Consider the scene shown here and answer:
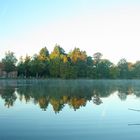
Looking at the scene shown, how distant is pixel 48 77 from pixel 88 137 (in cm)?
7029

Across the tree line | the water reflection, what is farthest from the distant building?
the water reflection

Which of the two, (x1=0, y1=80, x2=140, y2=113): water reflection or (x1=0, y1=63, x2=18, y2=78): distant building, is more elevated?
(x1=0, y1=63, x2=18, y2=78): distant building

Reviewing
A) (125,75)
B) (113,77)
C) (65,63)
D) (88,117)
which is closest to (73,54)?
(65,63)

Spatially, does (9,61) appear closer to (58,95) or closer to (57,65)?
(57,65)

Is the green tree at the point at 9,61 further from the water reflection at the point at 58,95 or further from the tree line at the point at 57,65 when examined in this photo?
the water reflection at the point at 58,95

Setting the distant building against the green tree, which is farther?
the distant building

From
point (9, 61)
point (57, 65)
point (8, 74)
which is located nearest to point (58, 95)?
point (57, 65)

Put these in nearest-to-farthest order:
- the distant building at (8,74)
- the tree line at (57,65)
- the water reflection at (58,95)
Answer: the water reflection at (58,95) < the tree line at (57,65) < the distant building at (8,74)

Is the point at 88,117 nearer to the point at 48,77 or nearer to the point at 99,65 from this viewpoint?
the point at 48,77

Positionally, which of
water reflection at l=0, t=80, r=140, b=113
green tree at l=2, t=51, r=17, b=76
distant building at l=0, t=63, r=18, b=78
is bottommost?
water reflection at l=0, t=80, r=140, b=113

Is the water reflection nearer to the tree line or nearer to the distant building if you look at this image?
the tree line

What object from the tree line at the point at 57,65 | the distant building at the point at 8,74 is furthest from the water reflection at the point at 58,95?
the distant building at the point at 8,74

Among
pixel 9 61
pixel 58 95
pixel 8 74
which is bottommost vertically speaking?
pixel 58 95

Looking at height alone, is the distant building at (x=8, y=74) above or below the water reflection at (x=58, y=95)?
above
